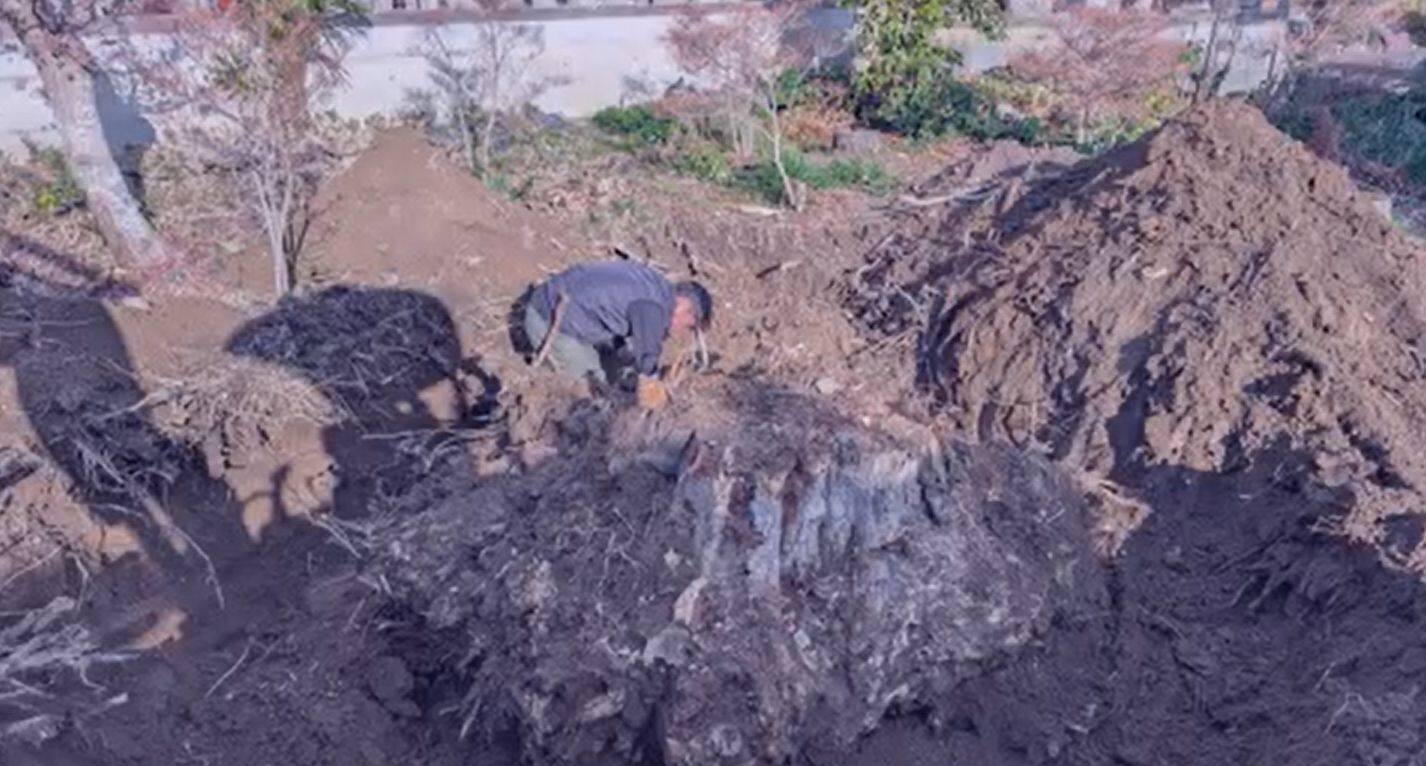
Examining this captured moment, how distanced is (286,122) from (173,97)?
166cm

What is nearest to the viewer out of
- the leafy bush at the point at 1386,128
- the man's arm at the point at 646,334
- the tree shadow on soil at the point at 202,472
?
the tree shadow on soil at the point at 202,472

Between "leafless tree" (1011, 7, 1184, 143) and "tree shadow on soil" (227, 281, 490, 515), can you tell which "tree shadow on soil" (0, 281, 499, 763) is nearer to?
"tree shadow on soil" (227, 281, 490, 515)

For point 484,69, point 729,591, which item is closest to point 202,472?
point 729,591

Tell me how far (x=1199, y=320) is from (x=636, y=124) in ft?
20.8

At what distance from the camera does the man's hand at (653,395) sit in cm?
534

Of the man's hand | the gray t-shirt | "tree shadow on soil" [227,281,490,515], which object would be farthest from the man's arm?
"tree shadow on soil" [227,281,490,515]

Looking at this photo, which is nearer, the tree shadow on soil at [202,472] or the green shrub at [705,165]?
the tree shadow on soil at [202,472]

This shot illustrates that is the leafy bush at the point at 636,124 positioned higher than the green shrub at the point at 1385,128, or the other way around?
the leafy bush at the point at 636,124

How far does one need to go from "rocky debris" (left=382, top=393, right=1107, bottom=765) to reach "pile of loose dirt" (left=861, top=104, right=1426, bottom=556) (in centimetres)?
148

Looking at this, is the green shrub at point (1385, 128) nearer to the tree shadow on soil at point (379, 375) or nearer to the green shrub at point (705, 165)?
the green shrub at point (705, 165)

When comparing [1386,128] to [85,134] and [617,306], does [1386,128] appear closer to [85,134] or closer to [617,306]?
[617,306]

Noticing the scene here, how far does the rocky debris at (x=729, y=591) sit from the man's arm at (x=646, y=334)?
73 centimetres

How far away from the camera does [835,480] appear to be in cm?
509

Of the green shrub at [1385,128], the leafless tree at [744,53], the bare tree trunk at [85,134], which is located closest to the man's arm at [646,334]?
the bare tree trunk at [85,134]
